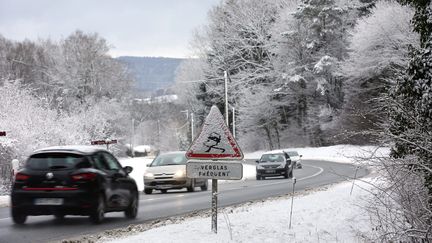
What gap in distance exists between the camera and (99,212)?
13039 millimetres

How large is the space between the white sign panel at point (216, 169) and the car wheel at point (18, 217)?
4883 millimetres

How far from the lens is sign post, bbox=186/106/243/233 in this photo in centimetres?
964

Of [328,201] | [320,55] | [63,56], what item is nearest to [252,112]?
[320,55]

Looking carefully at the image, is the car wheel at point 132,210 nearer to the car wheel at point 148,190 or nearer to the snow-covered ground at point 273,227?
the snow-covered ground at point 273,227

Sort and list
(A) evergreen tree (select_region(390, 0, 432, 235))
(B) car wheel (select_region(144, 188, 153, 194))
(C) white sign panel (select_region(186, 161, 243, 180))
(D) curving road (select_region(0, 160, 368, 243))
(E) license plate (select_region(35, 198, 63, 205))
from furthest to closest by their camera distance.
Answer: (B) car wheel (select_region(144, 188, 153, 194)) → (E) license plate (select_region(35, 198, 63, 205)) → (D) curving road (select_region(0, 160, 368, 243)) → (A) evergreen tree (select_region(390, 0, 432, 235)) → (C) white sign panel (select_region(186, 161, 243, 180))

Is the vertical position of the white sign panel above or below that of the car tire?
above

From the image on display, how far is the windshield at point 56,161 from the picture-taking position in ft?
41.8

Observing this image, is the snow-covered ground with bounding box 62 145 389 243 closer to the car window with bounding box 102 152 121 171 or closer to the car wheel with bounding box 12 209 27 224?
the car window with bounding box 102 152 121 171

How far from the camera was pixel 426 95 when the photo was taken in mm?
10234

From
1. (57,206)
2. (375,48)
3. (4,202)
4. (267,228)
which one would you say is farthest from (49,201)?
(375,48)

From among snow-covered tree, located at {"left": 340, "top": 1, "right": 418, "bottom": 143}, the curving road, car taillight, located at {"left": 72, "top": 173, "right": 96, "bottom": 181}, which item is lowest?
the curving road

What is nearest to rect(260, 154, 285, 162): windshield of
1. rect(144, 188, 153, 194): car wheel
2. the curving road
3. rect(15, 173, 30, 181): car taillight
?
rect(144, 188, 153, 194): car wheel

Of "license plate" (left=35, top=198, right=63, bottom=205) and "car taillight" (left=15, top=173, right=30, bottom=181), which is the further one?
"car taillight" (left=15, top=173, right=30, bottom=181)

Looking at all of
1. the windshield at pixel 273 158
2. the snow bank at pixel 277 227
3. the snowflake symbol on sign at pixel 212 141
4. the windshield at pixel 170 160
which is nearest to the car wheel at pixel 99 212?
the snow bank at pixel 277 227
